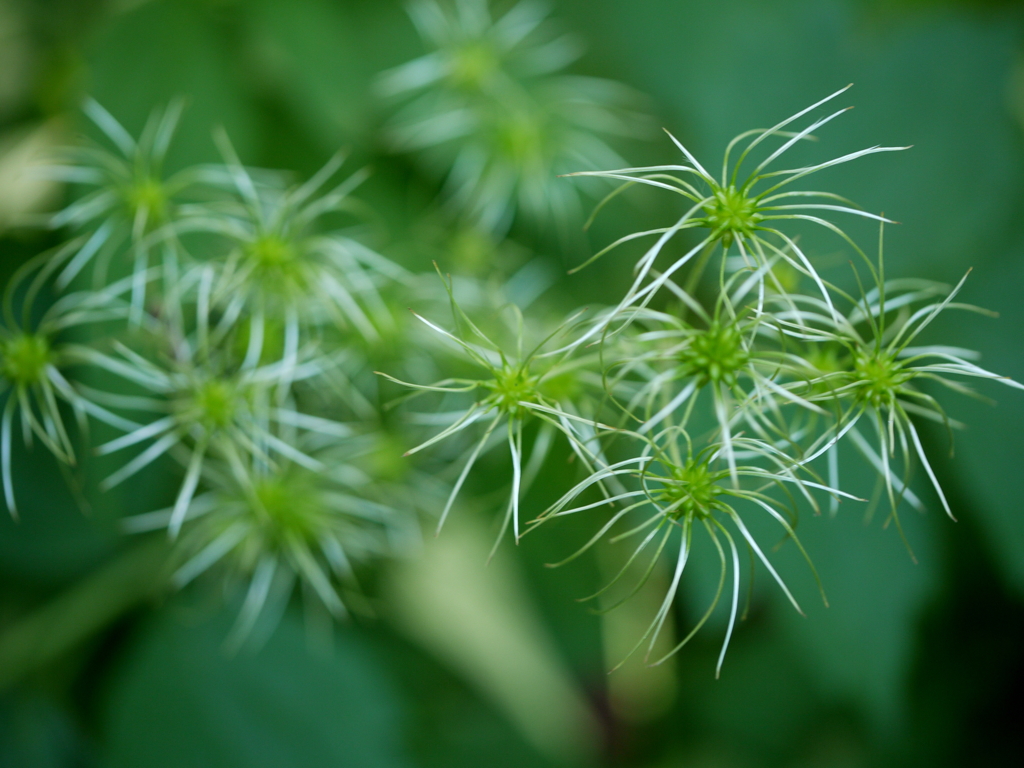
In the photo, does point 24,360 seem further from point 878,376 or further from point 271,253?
point 878,376

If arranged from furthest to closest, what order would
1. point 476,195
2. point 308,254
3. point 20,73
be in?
1. point 20,73
2. point 476,195
3. point 308,254

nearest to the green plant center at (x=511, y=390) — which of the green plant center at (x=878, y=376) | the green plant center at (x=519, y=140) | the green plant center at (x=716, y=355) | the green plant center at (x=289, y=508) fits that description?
the green plant center at (x=716, y=355)

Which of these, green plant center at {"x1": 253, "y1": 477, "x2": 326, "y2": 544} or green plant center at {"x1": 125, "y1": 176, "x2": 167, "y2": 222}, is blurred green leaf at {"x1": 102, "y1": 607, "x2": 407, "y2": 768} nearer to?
green plant center at {"x1": 253, "y1": 477, "x2": 326, "y2": 544}

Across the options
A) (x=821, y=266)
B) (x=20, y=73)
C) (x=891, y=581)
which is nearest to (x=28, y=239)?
(x=20, y=73)

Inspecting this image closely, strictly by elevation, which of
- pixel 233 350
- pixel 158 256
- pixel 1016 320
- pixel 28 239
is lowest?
pixel 1016 320

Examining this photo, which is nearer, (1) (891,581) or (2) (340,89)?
(1) (891,581)

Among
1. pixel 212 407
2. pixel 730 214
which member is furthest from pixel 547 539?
pixel 730 214

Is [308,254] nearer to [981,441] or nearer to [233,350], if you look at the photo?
[233,350]
